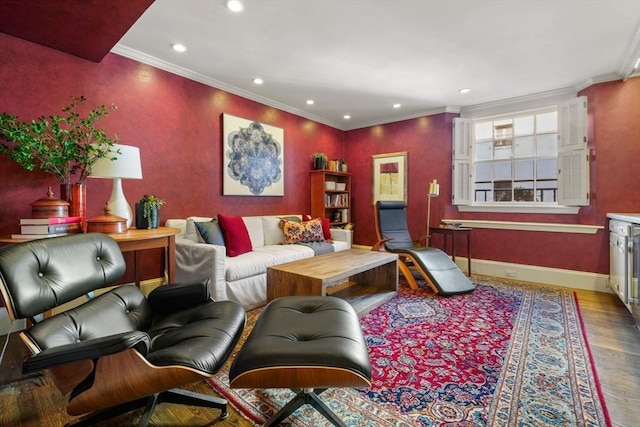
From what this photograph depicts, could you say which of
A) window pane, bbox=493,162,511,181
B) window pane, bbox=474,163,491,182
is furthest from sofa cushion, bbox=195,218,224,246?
window pane, bbox=493,162,511,181

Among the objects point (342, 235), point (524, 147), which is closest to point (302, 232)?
point (342, 235)

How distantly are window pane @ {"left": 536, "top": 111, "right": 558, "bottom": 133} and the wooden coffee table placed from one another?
2.79 metres

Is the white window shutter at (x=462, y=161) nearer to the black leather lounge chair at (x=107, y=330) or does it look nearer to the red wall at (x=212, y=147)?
the red wall at (x=212, y=147)

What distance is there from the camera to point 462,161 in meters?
4.39

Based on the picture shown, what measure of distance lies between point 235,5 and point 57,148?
168 centimetres

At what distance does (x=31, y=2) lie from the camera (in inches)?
74.7

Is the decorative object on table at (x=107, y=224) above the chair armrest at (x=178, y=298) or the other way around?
above

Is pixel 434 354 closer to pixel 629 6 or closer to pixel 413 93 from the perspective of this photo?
pixel 629 6

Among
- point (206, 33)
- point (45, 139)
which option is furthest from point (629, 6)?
point (45, 139)

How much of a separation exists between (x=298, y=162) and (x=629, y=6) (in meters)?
3.71

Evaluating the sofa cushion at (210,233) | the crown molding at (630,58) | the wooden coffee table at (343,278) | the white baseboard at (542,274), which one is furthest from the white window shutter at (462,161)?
the sofa cushion at (210,233)

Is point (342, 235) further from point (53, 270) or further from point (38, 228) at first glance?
point (53, 270)

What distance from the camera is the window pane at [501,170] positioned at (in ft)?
13.9

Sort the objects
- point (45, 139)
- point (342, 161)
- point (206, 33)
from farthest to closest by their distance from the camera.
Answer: point (342, 161) < point (206, 33) < point (45, 139)
